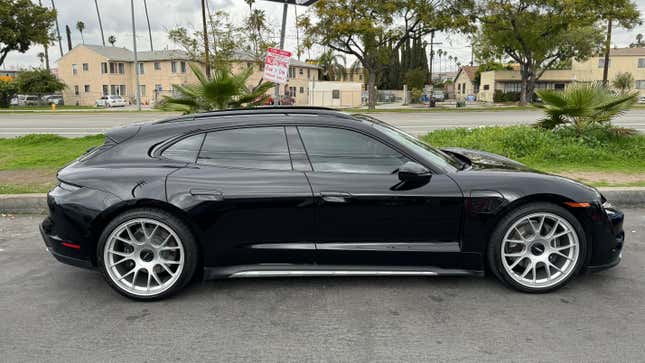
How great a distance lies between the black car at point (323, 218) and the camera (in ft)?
11.7

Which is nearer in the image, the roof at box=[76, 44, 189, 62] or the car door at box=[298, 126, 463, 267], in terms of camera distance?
the car door at box=[298, 126, 463, 267]

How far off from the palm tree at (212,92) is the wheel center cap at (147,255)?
5.21 meters

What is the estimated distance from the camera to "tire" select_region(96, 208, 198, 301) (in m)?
3.55

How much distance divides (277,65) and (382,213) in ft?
17.0

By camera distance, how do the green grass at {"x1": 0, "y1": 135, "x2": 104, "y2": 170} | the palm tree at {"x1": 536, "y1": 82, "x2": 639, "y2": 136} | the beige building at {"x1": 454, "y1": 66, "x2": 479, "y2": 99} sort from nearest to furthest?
the palm tree at {"x1": 536, "y1": 82, "x2": 639, "y2": 136}
the green grass at {"x1": 0, "y1": 135, "x2": 104, "y2": 170}
the beige building at {"x1": 454, "y1": 66, "x2": 479, "y2": 99}

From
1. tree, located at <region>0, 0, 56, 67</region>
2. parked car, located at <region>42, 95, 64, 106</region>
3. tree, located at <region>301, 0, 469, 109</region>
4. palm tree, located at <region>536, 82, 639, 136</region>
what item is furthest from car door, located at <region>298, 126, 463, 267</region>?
parked car, located at <region>42, 95, 64, 106</region>

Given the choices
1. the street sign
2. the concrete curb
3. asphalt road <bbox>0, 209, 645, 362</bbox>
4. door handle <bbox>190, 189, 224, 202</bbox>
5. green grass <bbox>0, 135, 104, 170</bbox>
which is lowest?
asphalt road <bbox>0, 209, 645, 362</bbox>

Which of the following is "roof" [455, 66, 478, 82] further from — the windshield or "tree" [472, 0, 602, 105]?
the windshield

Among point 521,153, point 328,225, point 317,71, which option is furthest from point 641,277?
point 317,71

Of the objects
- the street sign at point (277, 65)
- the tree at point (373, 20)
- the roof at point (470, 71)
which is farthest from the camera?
the roof at point (470, 71)

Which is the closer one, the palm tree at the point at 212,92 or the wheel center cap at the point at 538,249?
the wheel center cap at the point at 538,249

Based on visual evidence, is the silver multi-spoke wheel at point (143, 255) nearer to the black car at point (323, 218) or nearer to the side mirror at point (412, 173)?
the black car at point (323, 218)

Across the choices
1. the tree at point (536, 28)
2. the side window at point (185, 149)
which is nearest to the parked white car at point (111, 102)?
the tree at point (536, 28)

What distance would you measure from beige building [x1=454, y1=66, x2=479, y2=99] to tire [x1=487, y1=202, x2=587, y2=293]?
78296 millimetres
